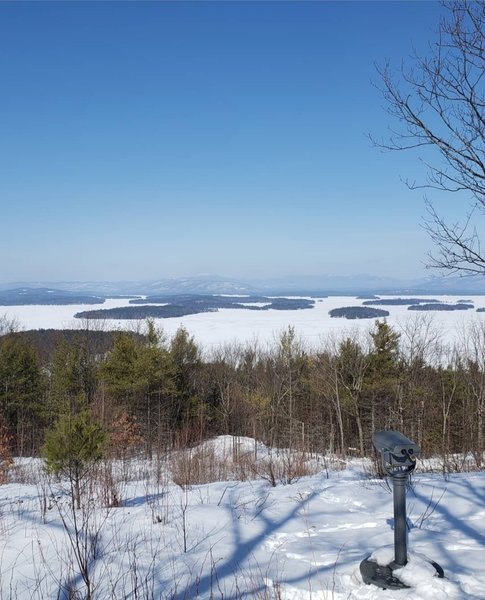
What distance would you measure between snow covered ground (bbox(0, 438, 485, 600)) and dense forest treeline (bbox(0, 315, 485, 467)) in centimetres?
1594

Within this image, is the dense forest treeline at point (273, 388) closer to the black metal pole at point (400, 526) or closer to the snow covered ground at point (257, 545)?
the snow covered ground at point (257, 545)

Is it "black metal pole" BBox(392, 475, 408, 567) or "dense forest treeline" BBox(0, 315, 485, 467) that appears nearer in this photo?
"black metal pole" BBox(392, 475, 408, 567)

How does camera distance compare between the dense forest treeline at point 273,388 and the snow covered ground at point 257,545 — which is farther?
the dense forest treeline at point 273,388

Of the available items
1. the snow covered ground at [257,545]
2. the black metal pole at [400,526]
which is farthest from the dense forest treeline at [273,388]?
the black metal pole at [400,526]

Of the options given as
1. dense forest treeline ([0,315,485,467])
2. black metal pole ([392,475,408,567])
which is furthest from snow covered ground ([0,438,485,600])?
dense forest treeline ([0,315,485,467])

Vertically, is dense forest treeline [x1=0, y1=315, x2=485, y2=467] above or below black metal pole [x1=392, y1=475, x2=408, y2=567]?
below

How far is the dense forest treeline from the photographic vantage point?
23.0 m

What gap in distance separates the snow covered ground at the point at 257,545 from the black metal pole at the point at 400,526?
2.6 inches

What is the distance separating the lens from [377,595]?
239 cm

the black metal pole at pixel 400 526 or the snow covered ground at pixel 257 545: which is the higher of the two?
the black metal pole at pixel 400 526

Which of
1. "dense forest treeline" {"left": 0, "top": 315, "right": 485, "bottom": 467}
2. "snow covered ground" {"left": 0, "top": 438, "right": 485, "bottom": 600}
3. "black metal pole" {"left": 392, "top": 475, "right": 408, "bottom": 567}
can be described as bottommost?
"dense forest treeline" {"left": 0, "top": 315, "right": 485, "bottom": 467}

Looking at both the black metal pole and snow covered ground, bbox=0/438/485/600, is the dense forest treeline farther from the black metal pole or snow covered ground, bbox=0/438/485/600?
the black metal pole

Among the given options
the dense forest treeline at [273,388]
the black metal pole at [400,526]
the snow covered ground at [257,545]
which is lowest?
the dense forest treeline at [273,388]

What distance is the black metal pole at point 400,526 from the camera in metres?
2.56
